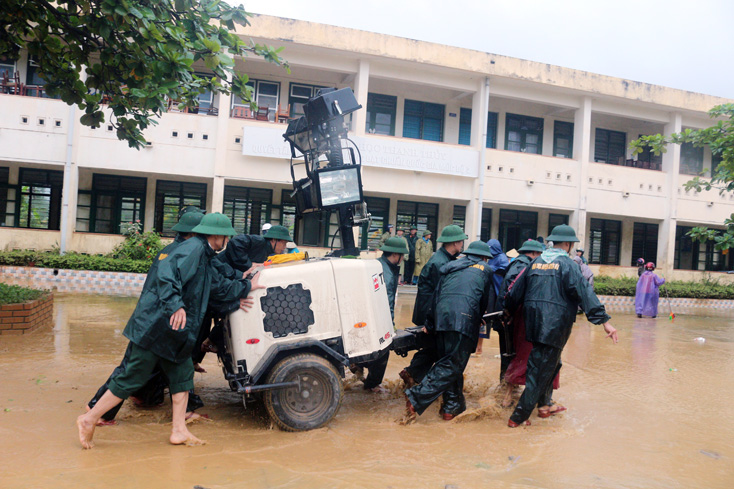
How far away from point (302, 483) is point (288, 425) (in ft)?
2.81

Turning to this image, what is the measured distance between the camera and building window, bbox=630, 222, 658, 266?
21.6 m

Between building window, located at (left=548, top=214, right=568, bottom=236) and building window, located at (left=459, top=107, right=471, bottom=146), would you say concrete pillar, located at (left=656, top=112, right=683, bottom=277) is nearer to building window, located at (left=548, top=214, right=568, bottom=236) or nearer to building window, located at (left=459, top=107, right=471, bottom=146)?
building window, located at (left=548, top=214, right=568, bottom=236)

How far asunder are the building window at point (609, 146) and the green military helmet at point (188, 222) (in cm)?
1967

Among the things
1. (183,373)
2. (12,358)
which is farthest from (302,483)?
(12,358)

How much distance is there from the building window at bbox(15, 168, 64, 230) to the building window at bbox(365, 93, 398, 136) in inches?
393

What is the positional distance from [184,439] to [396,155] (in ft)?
43.6

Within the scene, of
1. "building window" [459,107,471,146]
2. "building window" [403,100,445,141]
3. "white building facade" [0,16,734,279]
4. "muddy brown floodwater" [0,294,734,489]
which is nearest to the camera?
"muddy brown floodwater" [0,294,734,489]

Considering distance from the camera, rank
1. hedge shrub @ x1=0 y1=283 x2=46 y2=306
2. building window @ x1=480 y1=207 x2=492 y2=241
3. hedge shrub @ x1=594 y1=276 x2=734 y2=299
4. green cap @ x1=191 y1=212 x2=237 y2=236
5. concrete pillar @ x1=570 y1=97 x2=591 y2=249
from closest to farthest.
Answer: green cap @ x1=191 y1=212 x2=237 y2=236 < hedge shrub @ x1=0 y1=283 x2=46 y2=306 < hedge shrub @ x1=594 y1=276 x2=734 y2=299 < concrete pillar @ x1=570 y1=97 x2=591 y2=249 < building window @ x1=480 y1=207 x2=492 y2=241

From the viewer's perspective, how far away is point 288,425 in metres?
4.26

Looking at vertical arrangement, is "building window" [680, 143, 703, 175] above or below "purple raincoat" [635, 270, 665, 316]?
above

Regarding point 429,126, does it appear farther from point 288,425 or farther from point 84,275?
→ point 288,425

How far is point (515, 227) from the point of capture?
2041 centimetres

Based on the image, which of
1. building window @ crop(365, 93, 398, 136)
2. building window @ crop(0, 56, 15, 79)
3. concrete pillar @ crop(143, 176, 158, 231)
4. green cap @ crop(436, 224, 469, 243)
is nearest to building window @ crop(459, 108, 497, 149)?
building window @ crop(365, 93, 398, 136)

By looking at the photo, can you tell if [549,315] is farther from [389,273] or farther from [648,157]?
[648,157]
